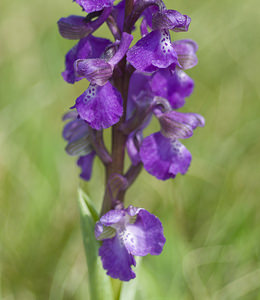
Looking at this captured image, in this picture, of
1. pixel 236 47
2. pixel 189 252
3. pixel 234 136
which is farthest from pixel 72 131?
pixel 236 47

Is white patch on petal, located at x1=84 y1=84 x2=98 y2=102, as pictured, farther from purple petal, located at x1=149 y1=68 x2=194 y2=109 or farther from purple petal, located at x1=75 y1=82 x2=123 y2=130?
purple petal, located at x1=149 y1=68 x2=194 y2=109

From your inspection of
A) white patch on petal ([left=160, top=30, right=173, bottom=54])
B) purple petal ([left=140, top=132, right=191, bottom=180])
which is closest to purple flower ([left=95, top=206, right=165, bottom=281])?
purple petal ([left=140, top=132, right=191, bottom=180])

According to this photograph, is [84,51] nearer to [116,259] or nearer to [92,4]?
[92,4]

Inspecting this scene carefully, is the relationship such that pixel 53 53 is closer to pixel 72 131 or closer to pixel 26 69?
pixel 26 69

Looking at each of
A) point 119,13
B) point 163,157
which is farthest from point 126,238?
point 119,13

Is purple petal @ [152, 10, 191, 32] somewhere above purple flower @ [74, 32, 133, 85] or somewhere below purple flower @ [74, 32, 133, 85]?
above

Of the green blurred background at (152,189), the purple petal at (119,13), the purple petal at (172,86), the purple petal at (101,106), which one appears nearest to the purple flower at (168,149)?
the purple petal at (172,86)

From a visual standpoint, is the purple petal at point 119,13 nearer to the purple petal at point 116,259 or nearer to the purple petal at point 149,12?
the purple petal at point 149,12
